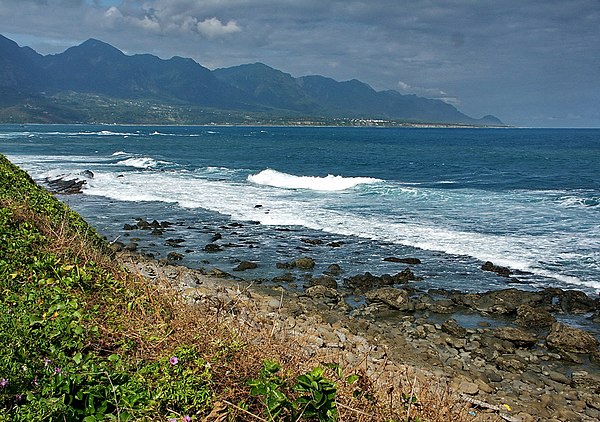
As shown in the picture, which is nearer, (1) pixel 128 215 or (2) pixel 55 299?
(2) pixel 55 299

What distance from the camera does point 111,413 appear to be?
12.9 ft

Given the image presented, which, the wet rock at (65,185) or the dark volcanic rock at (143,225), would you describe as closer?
the dark volcanic rock at (143,225)

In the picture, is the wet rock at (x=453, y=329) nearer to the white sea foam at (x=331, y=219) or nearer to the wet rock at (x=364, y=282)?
the wet rock at (x=364, y=282)

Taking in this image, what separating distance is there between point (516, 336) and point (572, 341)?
3.55ft

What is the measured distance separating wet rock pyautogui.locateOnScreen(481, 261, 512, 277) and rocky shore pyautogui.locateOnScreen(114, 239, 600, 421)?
6cm

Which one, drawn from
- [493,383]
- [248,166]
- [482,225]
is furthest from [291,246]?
[248,166]

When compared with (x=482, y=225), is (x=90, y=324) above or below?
above

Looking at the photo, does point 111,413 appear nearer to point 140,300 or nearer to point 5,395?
point 5,395

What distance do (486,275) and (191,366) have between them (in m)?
12.9

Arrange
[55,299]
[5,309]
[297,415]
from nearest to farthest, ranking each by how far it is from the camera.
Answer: [297,415] < [5,309] < [55,299]

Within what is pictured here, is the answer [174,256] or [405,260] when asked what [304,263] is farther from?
[174,256]

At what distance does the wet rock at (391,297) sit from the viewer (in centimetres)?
1301

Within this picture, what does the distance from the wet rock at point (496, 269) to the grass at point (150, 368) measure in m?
11.7

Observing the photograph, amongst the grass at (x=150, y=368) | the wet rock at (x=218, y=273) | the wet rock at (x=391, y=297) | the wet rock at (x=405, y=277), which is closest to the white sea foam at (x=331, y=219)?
the wet rock at (x=405, y=277)
